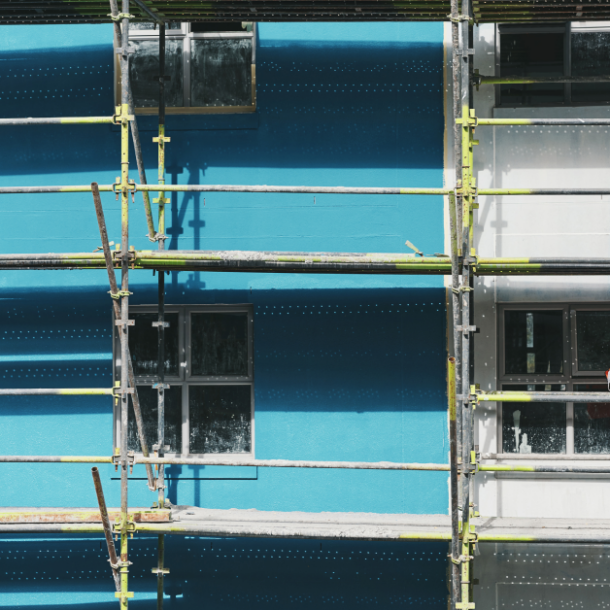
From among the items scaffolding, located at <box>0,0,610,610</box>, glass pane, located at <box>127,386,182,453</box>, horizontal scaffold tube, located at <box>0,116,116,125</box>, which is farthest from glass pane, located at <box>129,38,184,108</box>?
glass pane, located at <box>127,386,182,453</box>

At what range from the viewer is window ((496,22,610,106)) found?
20.4 feet

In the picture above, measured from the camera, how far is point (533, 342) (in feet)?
20.2

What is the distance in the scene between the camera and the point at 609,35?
626 cm

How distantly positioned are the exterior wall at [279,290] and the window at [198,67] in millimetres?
191

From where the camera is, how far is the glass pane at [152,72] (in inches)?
251

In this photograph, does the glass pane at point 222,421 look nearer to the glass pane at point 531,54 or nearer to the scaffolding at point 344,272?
the scaffolding at point 344,272

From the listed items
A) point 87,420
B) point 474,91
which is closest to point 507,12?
point 474,91

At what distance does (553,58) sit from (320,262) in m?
3.11

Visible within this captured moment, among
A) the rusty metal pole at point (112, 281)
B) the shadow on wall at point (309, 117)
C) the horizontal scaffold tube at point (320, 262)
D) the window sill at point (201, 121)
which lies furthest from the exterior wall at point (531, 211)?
the rusty metal pole at point (112, 281)

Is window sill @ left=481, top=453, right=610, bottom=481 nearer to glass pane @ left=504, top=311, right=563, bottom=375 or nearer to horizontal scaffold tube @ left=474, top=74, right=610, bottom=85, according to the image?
glass pane @ left=504, top=311, right=563, bottom=375

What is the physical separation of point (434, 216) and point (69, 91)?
12.0 ft

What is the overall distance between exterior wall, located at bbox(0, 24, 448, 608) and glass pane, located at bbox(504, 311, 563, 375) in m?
0.64

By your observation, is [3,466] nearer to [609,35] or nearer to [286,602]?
[286,602]

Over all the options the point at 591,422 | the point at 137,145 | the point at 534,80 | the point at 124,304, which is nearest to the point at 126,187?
the point at 137,145
